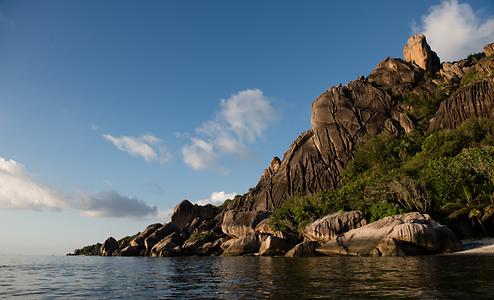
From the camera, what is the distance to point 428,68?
112 meters

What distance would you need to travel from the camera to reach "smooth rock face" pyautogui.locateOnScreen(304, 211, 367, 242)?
49094 mm

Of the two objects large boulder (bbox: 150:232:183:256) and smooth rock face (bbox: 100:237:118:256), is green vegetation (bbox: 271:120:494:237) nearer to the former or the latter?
large boulder (bbox: 150:232:183:256)

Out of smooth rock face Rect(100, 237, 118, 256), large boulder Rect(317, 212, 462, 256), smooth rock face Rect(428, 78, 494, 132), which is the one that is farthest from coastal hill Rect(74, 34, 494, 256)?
smooth rock face Rect(100, 237, 118, 256)

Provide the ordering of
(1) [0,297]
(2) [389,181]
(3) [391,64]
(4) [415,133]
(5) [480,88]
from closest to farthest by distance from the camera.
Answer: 1. (1) [0,297]
2. (2) [389,181]
3. (5) [480,88]
4. (4) [415,133]
5. (3) [391,64]

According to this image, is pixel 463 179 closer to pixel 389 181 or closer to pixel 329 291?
pixel 389 181

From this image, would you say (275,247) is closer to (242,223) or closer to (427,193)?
(427,193)

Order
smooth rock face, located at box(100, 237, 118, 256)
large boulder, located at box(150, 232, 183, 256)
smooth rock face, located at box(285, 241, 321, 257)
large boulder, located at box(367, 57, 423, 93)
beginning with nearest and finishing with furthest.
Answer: smooth rock face, located at box(285, 241, 321, 257) → large boulder, located at box(150, 232, 183, 256) → large boulder, located at box(367, 57, 423, 93) → smooth rock face, located at box(100, 237, 118, 256)

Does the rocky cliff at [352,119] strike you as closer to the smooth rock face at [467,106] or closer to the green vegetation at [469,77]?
the green vegetation at [469,77]

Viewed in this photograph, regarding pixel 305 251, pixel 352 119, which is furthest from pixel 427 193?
pixel 352 119

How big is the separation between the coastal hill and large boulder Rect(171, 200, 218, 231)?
0.29 m

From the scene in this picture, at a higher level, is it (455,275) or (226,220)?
(226,220)

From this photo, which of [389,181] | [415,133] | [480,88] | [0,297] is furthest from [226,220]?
[0,297]

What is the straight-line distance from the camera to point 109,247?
109 m

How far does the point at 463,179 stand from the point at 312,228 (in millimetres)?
20561
